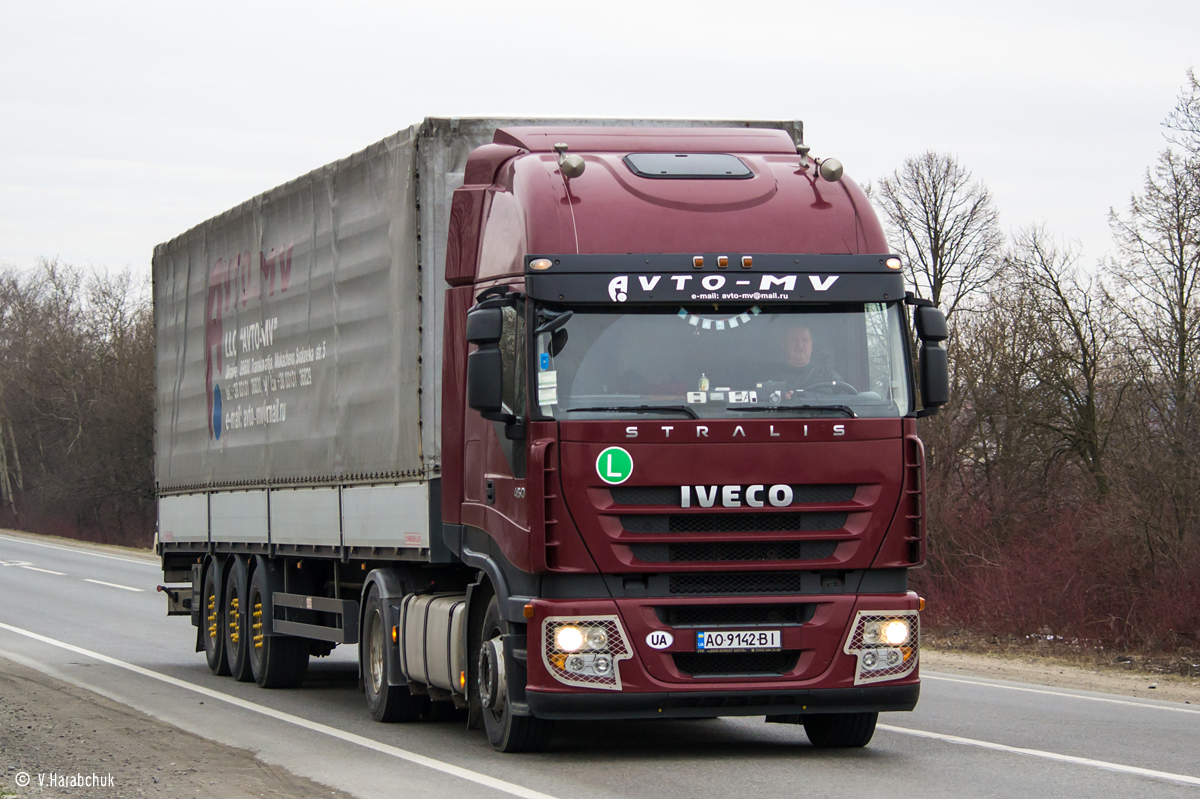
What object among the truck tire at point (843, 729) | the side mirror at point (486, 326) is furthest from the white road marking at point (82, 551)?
the side mirror at point (486, 326)

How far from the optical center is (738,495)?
8.98m

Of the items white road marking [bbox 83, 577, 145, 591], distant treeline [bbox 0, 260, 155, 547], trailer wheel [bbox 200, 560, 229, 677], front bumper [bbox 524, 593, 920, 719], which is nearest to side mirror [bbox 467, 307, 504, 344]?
front bumper [bbox 524, 593, 920, 719]

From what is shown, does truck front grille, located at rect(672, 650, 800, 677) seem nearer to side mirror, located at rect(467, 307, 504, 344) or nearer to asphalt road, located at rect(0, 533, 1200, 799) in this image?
asphalt road, located at rect(0, 533, 1200, 799)

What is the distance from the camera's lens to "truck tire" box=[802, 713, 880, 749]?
32.8ft

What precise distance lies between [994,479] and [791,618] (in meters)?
18.4

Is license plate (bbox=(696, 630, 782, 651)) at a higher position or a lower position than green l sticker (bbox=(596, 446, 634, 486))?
lower

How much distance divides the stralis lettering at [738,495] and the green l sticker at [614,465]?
321 mm

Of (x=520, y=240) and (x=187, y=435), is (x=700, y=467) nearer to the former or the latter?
(x=520, y=240)

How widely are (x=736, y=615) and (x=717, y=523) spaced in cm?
56

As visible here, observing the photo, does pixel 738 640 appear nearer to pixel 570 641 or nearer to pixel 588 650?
pixel 588 650

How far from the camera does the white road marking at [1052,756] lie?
8750 millimetres

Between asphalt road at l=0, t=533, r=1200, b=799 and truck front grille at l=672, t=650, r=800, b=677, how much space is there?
Answer: 56 cm

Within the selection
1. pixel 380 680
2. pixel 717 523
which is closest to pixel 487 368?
pixel 717 523

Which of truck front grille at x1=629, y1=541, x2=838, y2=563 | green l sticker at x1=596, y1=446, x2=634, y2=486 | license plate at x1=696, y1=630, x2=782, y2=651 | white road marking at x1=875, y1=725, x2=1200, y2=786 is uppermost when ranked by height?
green l sticker at x1=596, y1=446, x2=634, y2=486
